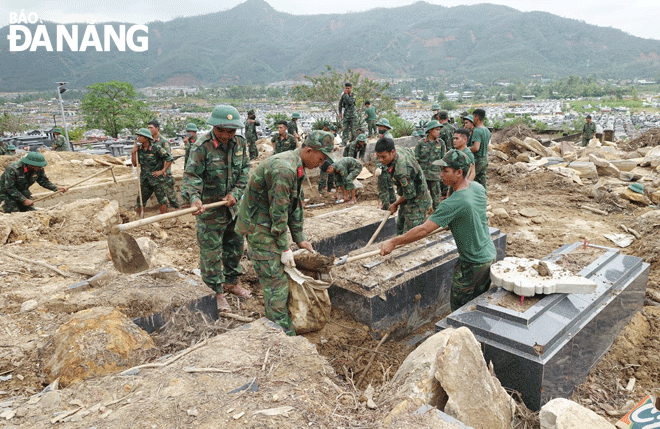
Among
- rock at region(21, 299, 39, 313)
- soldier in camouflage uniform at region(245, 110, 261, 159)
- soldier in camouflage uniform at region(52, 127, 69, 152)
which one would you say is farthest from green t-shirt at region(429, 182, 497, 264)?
soldier in camouflage uniform at region(52, 127, 69, 152)

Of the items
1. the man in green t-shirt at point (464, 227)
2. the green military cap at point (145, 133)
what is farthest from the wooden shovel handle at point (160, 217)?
the green military cap at point (145, 133)

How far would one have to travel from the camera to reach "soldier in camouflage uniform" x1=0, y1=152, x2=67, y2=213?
598 centimetres

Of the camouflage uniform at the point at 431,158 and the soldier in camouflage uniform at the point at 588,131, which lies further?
the soldier in camouflage uniform at the point at 588,131

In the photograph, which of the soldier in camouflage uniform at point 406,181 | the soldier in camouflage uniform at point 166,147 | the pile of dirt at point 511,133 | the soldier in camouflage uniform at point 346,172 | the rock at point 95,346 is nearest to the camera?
the rock at point 95,346

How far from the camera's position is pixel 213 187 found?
157 inches

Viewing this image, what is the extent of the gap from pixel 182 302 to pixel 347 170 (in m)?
6.03

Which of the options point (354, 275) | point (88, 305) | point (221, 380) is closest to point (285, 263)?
point (354, 275)

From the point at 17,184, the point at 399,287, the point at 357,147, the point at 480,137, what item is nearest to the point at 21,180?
the point at 17,184

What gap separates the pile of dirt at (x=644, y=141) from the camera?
1340 centimetres

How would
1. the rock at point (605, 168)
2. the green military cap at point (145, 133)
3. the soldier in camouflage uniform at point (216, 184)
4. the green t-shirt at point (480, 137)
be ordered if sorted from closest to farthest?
→ 1. the soldier in camouflage uniform at point (216, 184)
2. the green t-shirt at point (480, 137)
3. the green military cap at point (145, 133)
4. the rock at point (605, 168)

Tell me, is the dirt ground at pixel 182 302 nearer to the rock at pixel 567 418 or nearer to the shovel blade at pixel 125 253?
the shovel blade at pixel 125 253

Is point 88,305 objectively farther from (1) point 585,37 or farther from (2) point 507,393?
(1) point 585,37

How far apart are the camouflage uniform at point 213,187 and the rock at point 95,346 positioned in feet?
3.78

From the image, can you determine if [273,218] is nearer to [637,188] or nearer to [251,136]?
[251,136]
